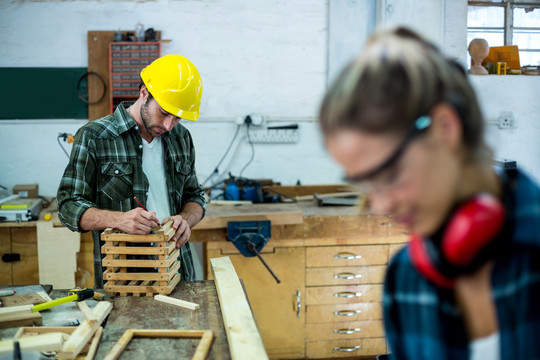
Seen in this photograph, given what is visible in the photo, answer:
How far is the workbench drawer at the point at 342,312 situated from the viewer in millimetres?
3207

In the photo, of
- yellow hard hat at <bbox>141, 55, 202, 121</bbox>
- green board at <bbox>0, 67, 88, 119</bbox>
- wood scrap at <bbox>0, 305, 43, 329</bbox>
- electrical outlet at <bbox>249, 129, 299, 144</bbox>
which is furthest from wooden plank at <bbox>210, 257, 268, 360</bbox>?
green board at <bbox>0, 67, 88, 119</bbox>

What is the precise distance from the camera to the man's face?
213 centimetres

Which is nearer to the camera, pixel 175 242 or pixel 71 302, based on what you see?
pixel 71 302

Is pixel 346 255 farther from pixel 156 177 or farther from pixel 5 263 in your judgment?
pixel 5 263

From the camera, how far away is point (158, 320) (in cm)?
159

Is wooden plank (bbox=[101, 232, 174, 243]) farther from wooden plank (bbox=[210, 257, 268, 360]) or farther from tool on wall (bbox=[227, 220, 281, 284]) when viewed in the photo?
tool on wall (bbox=[227, 220, 281, 284])

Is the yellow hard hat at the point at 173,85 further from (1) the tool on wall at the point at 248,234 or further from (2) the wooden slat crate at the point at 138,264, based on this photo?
(1) the tool on wall at the point at 248,234

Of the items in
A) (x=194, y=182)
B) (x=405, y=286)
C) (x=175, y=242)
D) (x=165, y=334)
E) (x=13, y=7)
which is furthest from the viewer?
(x=13, y=7)

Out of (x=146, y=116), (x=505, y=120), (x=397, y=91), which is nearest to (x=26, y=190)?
(x=146, y=116)

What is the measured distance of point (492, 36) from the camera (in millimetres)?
4645

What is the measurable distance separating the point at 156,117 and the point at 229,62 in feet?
6.60

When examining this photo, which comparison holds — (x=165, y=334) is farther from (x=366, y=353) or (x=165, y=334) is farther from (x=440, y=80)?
(x=366, y=353)

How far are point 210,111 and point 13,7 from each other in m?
1.71

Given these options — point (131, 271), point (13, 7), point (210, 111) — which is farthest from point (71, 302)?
point (13, 7)
